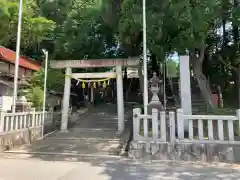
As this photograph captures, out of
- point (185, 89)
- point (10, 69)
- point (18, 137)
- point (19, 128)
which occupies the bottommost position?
point (18, 137)

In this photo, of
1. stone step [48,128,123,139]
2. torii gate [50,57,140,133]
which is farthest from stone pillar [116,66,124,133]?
stone step [48,128,123,139]

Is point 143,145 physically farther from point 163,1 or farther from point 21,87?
point 21,87

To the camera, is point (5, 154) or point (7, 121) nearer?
point (5, 154)

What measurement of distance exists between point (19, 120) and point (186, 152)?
6209 mm

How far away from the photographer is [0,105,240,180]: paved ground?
18.4ft

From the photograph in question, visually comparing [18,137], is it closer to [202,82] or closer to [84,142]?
[84,142]

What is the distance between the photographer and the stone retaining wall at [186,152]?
6.82 meters

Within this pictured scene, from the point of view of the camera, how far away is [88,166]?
6.52 metres

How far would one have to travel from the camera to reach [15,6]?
1579 centimetres

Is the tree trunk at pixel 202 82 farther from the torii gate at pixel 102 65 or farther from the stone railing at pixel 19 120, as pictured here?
the stone railing at pixel 19 120

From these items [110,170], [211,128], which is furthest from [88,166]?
[211,128]

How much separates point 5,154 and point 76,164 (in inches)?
109

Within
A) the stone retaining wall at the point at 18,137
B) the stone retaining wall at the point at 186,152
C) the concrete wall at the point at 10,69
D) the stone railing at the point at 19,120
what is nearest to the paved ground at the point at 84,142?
the stone retaining wall at the point at 18,137

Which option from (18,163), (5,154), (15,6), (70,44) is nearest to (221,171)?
(18,163)
